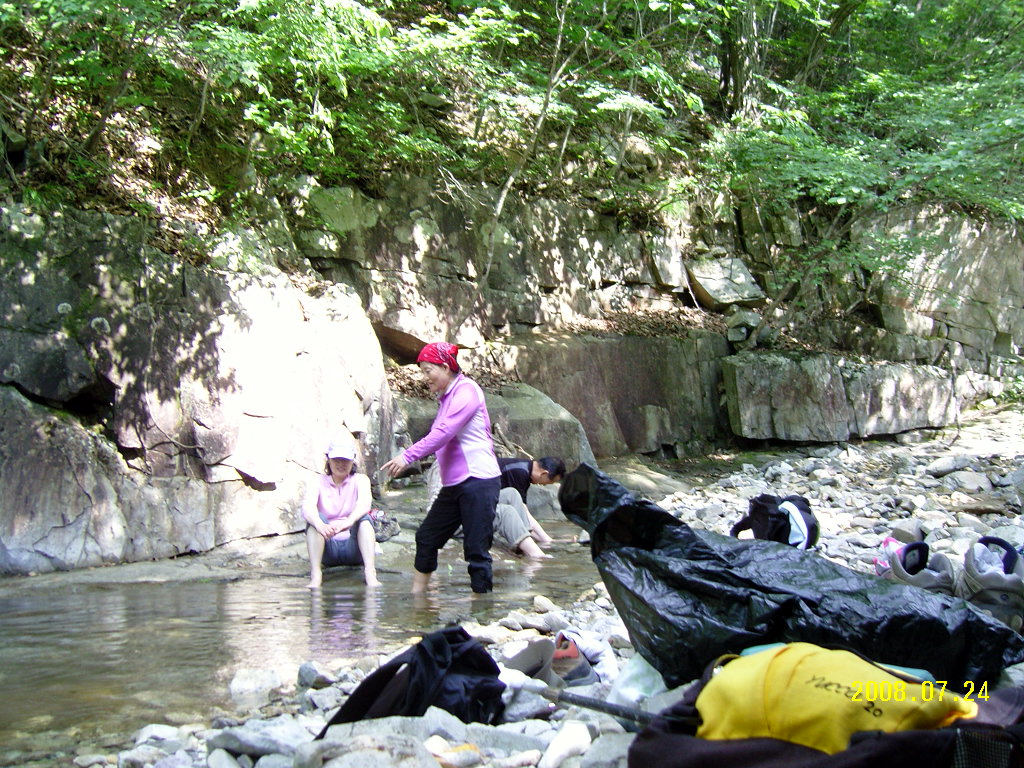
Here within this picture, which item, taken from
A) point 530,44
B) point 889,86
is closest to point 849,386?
point 889,86

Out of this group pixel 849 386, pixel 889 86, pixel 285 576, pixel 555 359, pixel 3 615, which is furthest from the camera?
pixel 849 386

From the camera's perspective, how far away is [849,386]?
14.9 m

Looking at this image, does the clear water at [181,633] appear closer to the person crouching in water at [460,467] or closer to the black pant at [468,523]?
the black pant at [468,523]

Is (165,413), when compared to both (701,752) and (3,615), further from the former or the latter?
(701,752)

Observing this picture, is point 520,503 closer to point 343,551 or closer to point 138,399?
point 343,551

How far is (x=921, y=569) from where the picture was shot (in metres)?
3.65

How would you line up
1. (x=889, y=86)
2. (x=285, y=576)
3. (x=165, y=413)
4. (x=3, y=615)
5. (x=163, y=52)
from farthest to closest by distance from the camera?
(x=889, y=86) → (x=163, y=52) → (x=165, y=413) → (x=285, y=576) → (x=3, y=615)

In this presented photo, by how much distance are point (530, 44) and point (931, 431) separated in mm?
10196

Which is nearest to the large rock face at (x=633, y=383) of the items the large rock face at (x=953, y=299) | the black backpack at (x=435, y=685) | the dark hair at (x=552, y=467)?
the large rock face at (x=953, y=299)

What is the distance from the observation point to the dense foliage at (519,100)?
25.2ft

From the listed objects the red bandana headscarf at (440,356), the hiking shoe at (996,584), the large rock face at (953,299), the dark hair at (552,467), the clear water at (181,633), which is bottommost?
the clear water at (181,633)

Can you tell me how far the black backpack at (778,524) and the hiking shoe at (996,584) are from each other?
121cm

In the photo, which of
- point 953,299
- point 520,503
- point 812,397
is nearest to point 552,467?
point 520,503

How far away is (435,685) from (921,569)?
2.24m
